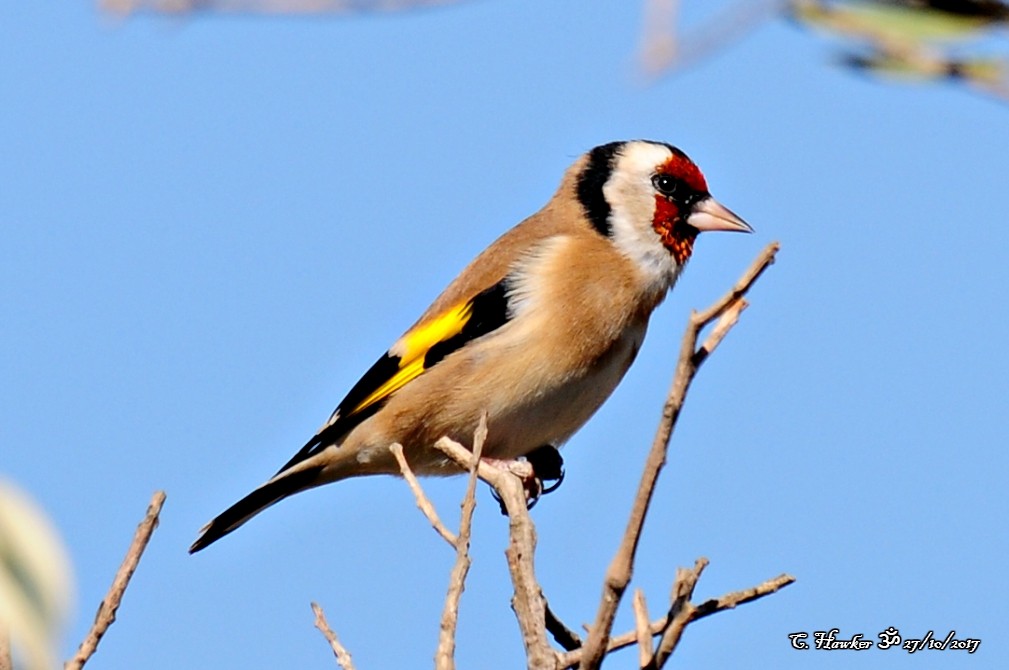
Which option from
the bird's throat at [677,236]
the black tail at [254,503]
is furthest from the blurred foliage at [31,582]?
the bird's throat at [677,236]

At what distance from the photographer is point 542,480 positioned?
450 cm

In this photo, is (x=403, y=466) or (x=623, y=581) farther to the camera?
(x=403, y=466)

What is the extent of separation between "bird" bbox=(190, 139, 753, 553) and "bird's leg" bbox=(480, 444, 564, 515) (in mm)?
19

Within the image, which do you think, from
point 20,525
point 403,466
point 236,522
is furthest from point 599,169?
point 20,525

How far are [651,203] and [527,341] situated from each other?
2.80 ft

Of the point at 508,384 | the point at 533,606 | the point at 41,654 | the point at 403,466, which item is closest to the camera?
the point at 41,654

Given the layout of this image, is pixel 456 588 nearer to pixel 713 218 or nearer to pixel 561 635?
pixel 561 635

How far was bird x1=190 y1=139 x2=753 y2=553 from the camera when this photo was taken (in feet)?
14.1

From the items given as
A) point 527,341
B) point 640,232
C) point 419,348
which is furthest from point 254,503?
point 640,232

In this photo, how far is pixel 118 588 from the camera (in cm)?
208

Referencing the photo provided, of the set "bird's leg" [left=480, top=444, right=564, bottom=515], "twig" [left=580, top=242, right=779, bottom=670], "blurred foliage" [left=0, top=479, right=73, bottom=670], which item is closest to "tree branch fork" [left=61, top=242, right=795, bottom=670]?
"twig" [left=580, top=242, right=779, bottom=670]

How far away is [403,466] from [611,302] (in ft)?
5.90

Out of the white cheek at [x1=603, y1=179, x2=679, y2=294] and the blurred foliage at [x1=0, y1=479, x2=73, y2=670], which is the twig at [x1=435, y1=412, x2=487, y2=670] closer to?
the blurred foliage at [x1=0, y1=479, x2=73, y2=670]

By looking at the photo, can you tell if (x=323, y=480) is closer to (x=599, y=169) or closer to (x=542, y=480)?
(x=542, y=480)
